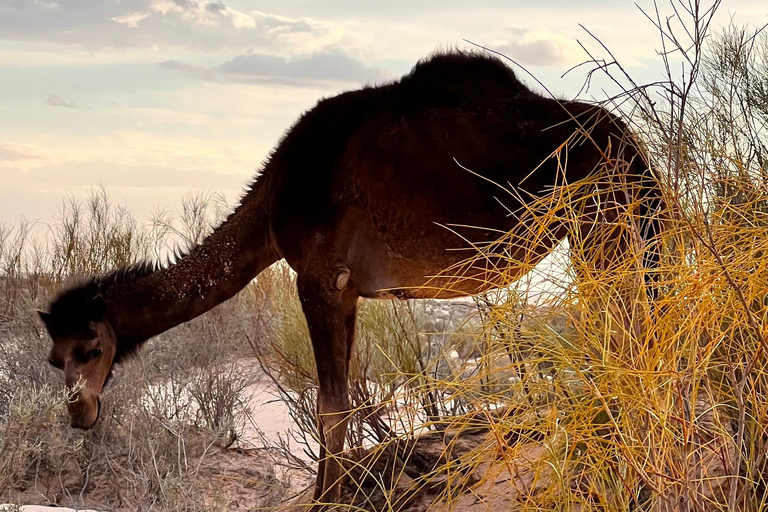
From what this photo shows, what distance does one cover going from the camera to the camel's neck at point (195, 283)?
6.36 meters

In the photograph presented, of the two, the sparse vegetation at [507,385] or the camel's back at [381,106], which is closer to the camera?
the sparse vegetation at [507,385]

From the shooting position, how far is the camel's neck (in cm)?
636

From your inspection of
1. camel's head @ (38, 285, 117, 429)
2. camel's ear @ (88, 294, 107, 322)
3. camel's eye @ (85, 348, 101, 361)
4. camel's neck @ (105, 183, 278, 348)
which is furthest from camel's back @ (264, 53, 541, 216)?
camel's eye @ (85, 348, 101, 361)

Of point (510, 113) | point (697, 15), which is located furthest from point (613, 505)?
point (510, 113)

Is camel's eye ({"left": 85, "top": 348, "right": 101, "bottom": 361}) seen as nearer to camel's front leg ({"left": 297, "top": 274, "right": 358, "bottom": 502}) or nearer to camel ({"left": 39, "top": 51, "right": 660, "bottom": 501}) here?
camel ({"left": 39, "top": 51, "right": 660, "bottom": 501})

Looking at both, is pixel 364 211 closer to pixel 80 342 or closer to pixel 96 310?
pixel 96 310

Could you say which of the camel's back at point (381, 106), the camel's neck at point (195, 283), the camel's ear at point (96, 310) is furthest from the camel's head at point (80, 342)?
the camel's back at point (381, 106)

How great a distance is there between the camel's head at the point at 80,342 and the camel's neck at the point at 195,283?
0.42 feet

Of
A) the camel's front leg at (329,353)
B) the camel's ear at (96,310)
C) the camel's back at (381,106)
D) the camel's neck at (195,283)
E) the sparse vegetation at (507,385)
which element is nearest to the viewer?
the sparse vegetation at (507,385)

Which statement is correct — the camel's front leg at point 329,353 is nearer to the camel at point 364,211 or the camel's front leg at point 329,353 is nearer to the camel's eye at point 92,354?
the camel at point 364,211

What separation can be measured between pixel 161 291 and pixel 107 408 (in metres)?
2.10

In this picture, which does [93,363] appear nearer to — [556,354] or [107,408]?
[107,408]

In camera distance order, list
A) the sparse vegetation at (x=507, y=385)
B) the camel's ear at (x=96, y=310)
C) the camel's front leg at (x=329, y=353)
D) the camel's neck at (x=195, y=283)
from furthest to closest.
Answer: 1. the camel's neck at (x=195, y=283)
2. the camel's ear at (x=96, y=310)
3. the camel's front leg at (x=329, y=353)
4. the sparse vegetation at (x=507, y=385)

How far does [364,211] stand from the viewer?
231 inches
